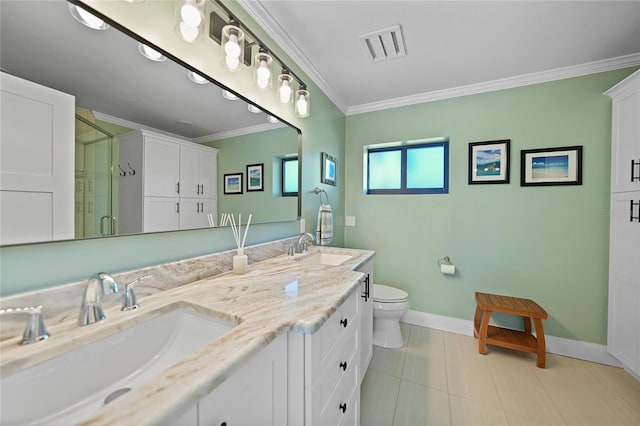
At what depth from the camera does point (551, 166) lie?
205 cm

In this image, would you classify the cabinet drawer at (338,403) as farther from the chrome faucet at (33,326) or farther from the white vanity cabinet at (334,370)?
the chrome faucet at (33,326)

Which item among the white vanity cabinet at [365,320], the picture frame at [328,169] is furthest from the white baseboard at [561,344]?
the picture frame at [328,169]

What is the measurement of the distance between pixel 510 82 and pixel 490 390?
2451mm

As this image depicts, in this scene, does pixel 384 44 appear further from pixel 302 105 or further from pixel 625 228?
pixel 625 228

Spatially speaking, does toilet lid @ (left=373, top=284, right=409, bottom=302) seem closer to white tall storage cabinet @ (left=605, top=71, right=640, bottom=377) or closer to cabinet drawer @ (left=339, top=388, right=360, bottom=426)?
cabinet drawer @ (left=339, top=388, right=360, bottom=426)

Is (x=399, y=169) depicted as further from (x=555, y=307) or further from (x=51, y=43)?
(x=51, y=43)

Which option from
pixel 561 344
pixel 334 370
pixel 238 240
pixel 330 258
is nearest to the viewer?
pixel 334 370

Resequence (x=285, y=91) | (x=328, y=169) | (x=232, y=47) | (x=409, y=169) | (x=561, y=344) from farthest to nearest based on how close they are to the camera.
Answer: (x=409, y=169), (x=328, y=169), (x=561, y=344), (x=285, y=91), (x=232, y=47)

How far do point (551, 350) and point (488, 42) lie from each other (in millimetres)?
2492

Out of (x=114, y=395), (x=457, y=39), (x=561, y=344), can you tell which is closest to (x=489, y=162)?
(x=457, y=39)

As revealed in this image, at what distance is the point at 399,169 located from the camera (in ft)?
8.95

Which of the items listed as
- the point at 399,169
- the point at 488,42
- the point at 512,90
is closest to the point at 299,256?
the point at 399,169

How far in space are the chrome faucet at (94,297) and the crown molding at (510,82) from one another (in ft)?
8.84

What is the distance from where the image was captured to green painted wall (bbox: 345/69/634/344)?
1.94 meters
